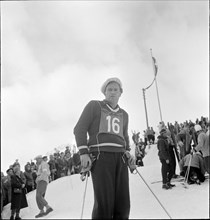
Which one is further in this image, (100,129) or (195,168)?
(195,168)

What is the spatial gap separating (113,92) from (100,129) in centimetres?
45

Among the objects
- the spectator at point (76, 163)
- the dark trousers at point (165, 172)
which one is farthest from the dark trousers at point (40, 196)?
the spectator at point (76, 163)

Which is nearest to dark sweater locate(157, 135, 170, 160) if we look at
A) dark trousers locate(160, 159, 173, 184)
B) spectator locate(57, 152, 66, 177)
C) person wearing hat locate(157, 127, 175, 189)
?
person wearing hat locate(157, 127, 175, 189)

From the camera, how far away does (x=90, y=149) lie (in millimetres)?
2463

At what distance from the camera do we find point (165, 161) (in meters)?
6.16

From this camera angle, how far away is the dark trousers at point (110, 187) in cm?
217

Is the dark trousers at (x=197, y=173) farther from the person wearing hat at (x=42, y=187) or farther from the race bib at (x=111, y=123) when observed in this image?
the race bib at (x=111, y=123)

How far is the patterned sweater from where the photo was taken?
2.41 m

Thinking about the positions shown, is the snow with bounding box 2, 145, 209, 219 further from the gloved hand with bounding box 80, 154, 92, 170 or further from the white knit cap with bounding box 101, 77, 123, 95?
the white knit cap with bounding box 101, 77, 123, 95

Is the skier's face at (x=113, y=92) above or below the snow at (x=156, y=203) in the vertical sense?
above

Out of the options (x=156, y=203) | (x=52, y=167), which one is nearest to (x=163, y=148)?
(x=156, y=203)

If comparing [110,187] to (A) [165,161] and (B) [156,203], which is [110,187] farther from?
(A) [165,161]

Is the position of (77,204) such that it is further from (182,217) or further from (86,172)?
(86,172)

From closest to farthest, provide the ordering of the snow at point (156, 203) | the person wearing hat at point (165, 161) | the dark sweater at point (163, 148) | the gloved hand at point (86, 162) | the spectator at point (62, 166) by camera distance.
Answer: the gloved hand at point (86, 162) → the snow at point (156, 203) → the person wearing hat at point (165, 161) → the dark sweater at point (163, 148) → the spectator at point (62, 166)
